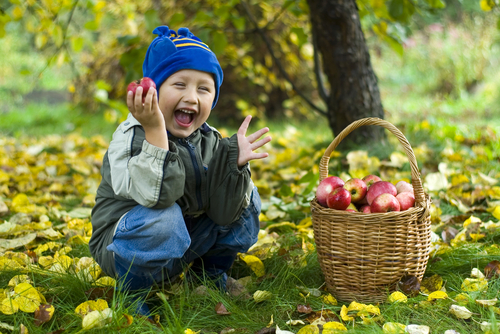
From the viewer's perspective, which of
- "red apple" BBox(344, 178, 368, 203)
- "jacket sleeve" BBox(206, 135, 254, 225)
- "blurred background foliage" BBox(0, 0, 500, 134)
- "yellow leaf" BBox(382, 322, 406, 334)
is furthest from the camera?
"blurred background foliage" BBox(0, 0, 500, 134)

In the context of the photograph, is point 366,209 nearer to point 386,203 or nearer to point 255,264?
point 386,203

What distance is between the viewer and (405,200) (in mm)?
1647

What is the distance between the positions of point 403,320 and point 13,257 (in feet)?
4.90

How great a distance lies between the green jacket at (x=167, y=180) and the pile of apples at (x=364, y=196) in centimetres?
30

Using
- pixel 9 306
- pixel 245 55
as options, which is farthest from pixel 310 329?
pixel 245 55

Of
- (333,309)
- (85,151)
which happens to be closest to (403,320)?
(333,309)

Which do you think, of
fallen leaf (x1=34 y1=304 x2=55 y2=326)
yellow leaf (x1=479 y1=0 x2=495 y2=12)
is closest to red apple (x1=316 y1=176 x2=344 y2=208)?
fallen leaf (x1=34 y1=304 x2=55 y2=326)

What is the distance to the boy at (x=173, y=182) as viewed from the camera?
1379 millimetres

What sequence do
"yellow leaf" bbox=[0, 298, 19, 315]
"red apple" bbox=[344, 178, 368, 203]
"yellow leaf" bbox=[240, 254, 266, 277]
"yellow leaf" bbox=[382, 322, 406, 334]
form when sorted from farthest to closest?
"yellow leaf" bbox=[240, 254, 266, 277] < "red apple" bbox=[344, 178, 368, 203] < "yellow leaf" bbox=[0, 298, 19, 315] < "yellow leaf" bbox=[382, 322, 406, 334]

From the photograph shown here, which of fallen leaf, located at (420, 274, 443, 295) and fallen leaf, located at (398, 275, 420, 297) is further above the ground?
fallen leaf, located at (398, 275, 420, 297)

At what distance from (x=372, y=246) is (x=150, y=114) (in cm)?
86

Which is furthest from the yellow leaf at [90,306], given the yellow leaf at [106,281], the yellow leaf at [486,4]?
the yellow leaf at [486,4]

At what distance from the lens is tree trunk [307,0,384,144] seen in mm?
3164

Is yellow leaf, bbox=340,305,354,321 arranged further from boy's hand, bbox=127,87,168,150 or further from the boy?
boy's hand, bbox=127,87,168,150
